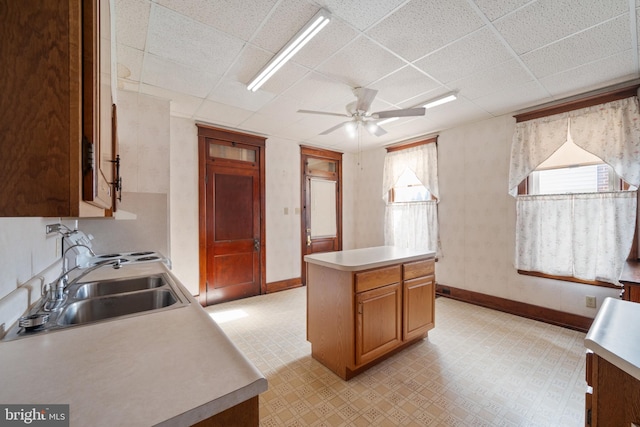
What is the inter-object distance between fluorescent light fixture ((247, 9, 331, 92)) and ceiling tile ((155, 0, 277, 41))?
26 cm

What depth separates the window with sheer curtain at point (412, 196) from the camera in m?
4.18

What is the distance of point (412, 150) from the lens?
4.49 meters

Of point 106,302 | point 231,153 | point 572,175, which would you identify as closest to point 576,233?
point 572,175

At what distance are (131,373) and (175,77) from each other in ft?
8.70

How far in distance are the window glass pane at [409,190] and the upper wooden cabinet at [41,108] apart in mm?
4440

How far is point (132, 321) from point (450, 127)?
4.36 meters

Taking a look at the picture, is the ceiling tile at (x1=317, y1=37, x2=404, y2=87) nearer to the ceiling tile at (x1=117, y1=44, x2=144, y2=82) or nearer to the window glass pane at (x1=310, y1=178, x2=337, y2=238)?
the ceiling tile at (x1=117, y1=44, x2=144, y2=82)

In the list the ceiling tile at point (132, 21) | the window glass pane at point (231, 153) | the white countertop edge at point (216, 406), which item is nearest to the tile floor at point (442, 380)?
the white countertop edge at point (216, 406)

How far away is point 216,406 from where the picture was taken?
2.04 feet

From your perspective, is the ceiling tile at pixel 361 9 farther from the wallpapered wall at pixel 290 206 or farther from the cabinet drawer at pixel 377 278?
the wallpapered wall at pixel 290 206

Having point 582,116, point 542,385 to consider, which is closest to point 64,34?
point 542,385

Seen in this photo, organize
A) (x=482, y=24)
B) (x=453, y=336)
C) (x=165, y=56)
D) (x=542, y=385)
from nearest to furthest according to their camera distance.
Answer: (x=482, y=24), (x=542, y=385), (x=165, y=56), (x=453, y=336)

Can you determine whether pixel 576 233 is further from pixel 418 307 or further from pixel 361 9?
pixel 361 9

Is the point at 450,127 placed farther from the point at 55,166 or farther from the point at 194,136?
the point at 55,166
